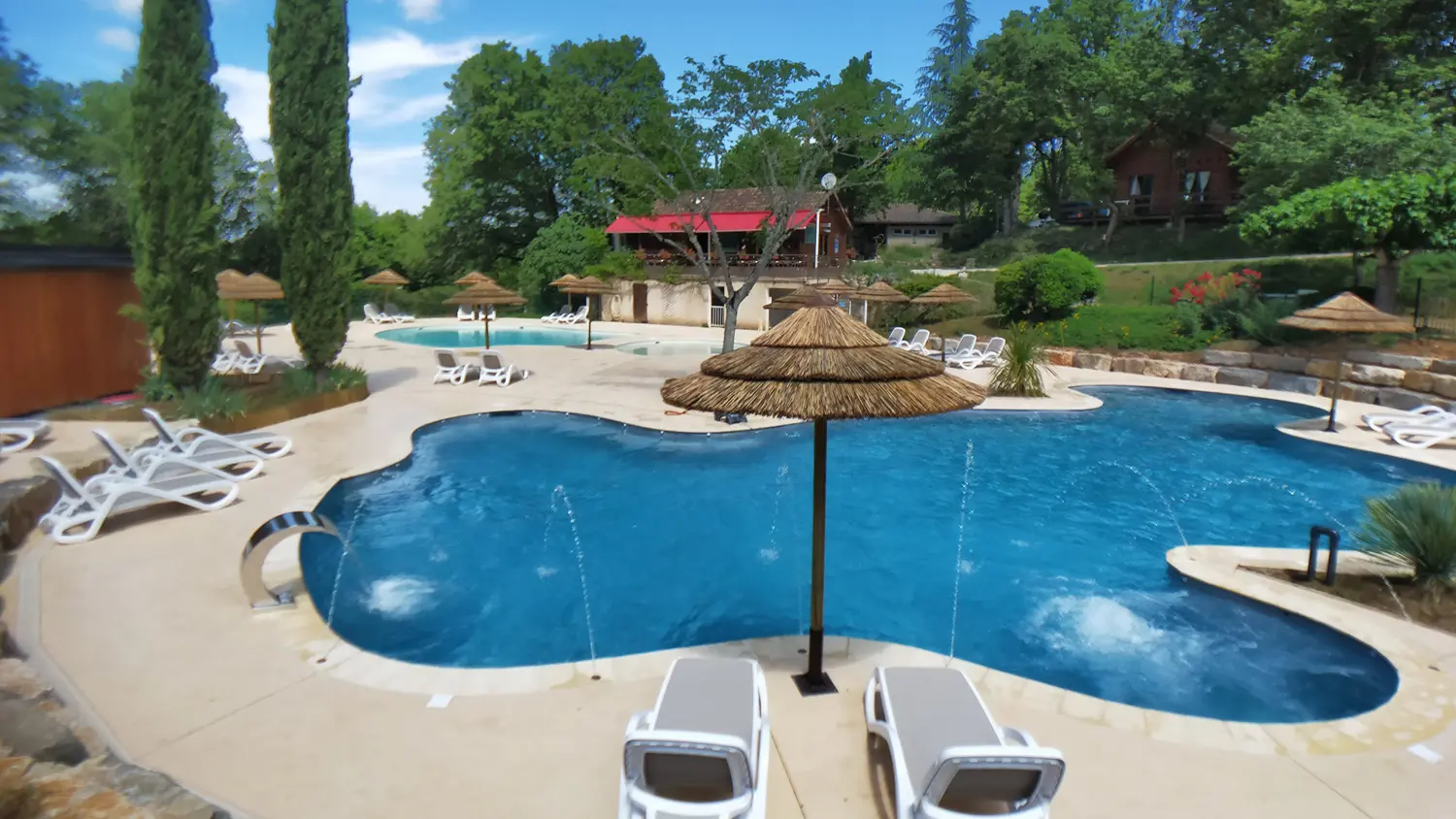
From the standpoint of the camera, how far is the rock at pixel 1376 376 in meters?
16.4

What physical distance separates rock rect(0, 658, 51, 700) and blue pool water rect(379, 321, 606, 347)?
23.7 meters

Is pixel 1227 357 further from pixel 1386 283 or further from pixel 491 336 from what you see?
pixel 491 336

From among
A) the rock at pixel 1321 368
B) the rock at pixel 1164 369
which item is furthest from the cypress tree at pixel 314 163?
the rock at pixel 1321 368

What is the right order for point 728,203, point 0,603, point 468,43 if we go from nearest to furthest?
point 0,603, point 728,203, point 468,43

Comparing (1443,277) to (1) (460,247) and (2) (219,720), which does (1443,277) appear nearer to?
(2) (219,720)

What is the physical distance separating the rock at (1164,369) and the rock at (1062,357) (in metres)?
2.14

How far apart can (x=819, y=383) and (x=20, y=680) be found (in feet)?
17.5

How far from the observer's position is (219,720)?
488cm

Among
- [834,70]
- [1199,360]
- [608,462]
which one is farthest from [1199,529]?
[834,70]

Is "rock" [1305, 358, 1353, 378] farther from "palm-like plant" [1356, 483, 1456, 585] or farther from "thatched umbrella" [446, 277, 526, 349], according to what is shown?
"thatched umbrella" [446, 277, 526, 349]

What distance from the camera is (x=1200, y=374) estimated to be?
19.6 m

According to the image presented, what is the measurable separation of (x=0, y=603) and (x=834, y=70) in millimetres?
19753

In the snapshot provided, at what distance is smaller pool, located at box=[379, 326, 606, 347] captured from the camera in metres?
29.7

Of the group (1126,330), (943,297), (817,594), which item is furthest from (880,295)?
(817,594)
